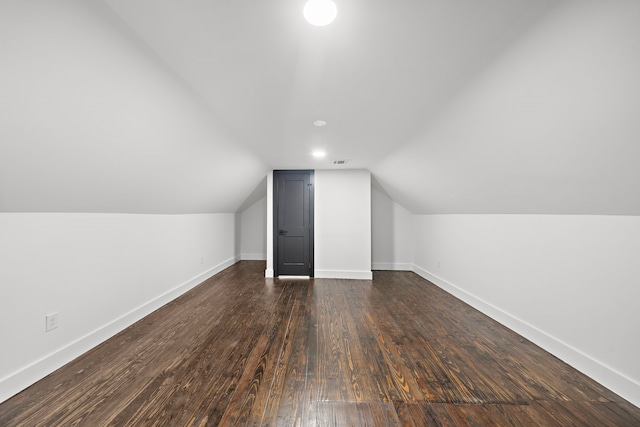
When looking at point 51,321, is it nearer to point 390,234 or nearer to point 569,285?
point 569,285

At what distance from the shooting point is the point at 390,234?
5.94 meters

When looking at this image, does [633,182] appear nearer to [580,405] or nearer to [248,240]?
[580,405]

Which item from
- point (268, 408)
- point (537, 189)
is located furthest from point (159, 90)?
point (537, 189)

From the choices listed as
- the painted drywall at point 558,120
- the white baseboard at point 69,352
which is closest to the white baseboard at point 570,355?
the painted drywall at point 558,120

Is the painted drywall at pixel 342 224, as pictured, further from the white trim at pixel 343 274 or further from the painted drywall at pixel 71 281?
the painted drywall at pixel 71 281

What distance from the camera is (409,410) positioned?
1.65 metres

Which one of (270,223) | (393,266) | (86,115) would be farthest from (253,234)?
(86,115)

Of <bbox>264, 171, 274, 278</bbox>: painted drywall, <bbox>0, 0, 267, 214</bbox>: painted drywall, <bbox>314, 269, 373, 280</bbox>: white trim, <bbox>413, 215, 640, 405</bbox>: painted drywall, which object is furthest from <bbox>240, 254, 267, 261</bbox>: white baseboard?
<bbox>413, 215, 640, 405</bbox>: painted drywall

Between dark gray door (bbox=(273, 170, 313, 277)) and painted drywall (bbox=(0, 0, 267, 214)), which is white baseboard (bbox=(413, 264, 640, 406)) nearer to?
dark gray door (bbox=(273, 170, 313, 277))

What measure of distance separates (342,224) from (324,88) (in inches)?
137

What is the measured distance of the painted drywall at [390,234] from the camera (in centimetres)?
590

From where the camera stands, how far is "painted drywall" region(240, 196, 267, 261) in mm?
7145

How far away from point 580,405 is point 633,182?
56.6 inches

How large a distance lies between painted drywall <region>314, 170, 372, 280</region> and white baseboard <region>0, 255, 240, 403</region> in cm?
272
